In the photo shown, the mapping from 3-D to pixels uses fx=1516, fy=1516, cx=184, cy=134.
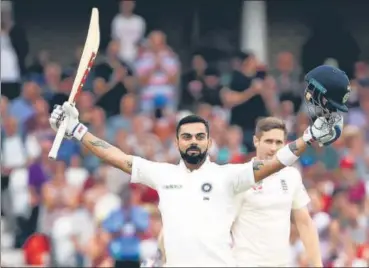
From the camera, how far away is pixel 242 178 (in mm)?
11227

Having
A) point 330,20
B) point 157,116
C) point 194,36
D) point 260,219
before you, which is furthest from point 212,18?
point 260,219

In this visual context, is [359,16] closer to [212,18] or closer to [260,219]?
[212,18]

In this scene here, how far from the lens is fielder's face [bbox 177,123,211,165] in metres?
11.3

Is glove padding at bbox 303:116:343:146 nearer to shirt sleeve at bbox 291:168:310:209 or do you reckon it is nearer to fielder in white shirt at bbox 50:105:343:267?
fielder in white shirt at bbox 50:105:343:267

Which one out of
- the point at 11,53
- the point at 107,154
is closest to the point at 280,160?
the point at 107,154

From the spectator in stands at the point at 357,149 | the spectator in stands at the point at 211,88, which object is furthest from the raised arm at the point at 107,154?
the spectator in stands at the point at 211,88

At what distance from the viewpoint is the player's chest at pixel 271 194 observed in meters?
12.6

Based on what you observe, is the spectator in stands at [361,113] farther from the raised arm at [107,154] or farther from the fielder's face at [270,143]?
the raised arm at [107,154]

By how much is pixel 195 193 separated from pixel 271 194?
62.4 inches

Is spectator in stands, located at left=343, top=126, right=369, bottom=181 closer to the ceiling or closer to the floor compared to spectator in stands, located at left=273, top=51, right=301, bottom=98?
closer to the floor

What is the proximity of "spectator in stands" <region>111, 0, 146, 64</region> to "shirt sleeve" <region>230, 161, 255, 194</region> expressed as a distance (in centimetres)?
956

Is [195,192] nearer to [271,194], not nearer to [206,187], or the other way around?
[206,187]

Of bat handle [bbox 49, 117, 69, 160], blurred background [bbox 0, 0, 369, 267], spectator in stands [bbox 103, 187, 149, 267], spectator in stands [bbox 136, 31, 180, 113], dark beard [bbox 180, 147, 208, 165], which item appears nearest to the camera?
bat handle [bbox 49, 117, 69, 160]

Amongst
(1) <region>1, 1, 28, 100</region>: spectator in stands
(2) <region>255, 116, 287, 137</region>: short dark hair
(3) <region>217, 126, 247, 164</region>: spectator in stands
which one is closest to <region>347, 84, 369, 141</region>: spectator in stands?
(3) <region>217, 126, 247, 164</region>: spectator in stands
